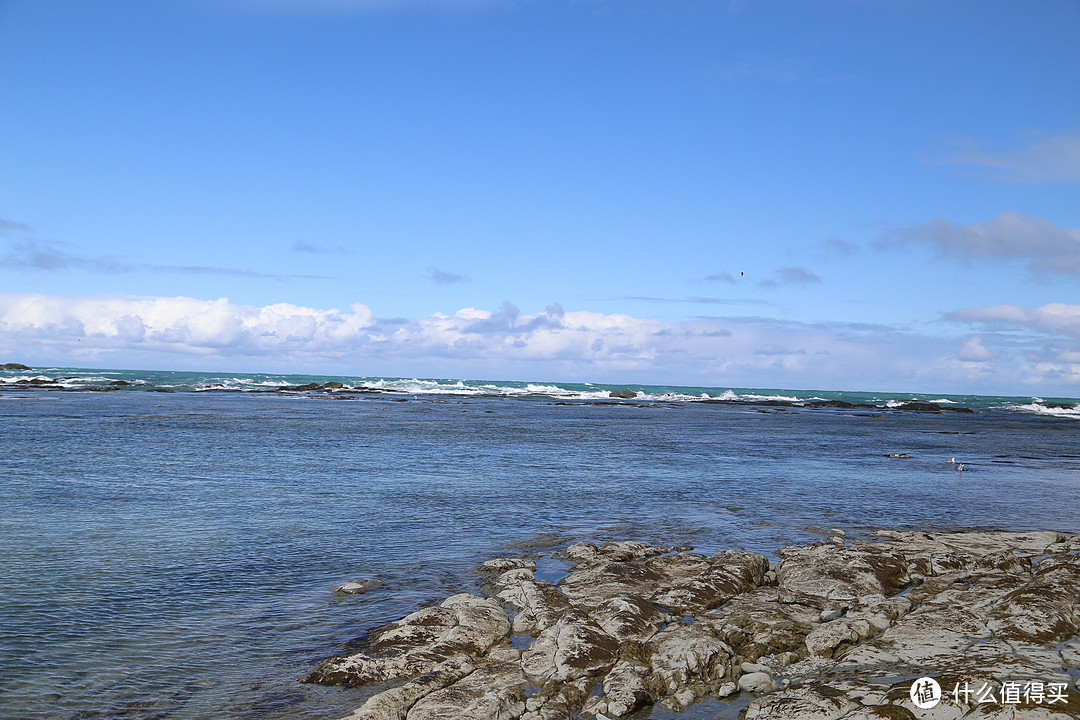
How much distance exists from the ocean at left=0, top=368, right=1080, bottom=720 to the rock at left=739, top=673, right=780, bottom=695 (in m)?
4.43

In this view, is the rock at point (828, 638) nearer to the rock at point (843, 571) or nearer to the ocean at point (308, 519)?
the rock at point (843, 571)

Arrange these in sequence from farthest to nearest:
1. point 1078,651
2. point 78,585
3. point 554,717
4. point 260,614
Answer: point 78,585 → point 260,614 → point 1078,651 → point 554,717

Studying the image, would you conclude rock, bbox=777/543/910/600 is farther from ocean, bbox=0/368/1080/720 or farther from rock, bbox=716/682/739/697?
rock, bbox=716/682/739/697

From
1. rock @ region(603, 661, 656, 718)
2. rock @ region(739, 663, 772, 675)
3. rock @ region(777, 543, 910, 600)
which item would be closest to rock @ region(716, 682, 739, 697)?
rock @ region(739, 663, 772, 675)

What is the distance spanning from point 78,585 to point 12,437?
2487 cm

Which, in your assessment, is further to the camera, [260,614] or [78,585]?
[78,585]

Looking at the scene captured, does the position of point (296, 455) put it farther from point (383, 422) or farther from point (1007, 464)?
point (1007, 464)

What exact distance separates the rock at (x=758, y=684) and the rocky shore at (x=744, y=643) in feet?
0.06

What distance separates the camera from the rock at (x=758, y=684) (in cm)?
781

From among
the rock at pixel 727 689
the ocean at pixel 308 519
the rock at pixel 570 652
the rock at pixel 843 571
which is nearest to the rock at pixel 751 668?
the rock at pixel 727 689

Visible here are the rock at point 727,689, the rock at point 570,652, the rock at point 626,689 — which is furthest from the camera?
the rock at point 570,652

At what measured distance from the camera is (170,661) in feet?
27.9

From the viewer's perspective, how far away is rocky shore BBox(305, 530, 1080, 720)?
23.1 ft

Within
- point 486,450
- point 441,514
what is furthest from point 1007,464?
point 441,514
